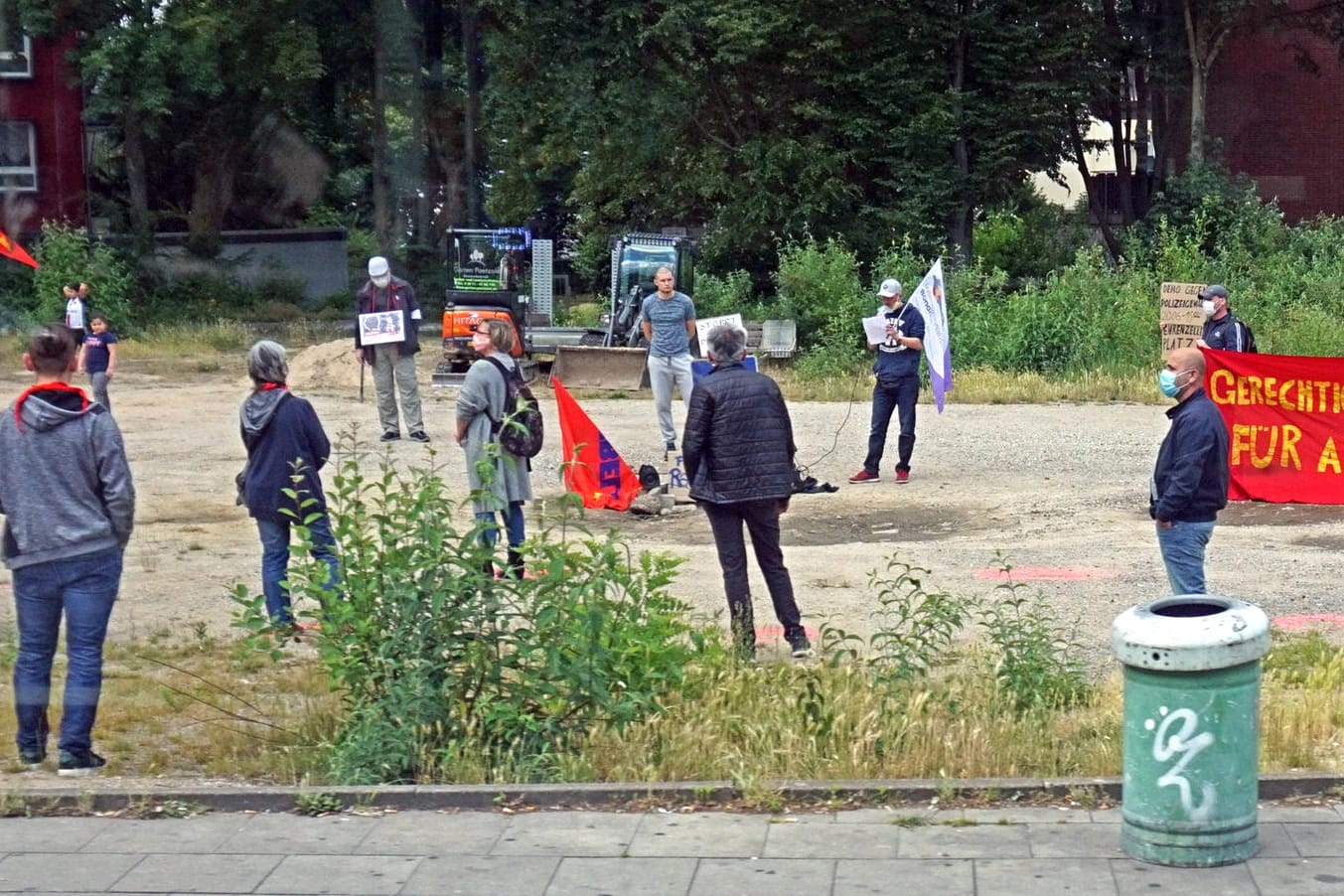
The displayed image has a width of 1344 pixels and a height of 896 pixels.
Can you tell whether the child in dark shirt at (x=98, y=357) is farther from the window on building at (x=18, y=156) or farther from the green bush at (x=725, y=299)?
the window on building at (x=18, y=156)

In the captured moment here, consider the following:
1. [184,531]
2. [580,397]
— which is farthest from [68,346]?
[580,397]

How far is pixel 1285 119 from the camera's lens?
38.8 metres

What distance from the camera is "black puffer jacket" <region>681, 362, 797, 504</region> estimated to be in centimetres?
781

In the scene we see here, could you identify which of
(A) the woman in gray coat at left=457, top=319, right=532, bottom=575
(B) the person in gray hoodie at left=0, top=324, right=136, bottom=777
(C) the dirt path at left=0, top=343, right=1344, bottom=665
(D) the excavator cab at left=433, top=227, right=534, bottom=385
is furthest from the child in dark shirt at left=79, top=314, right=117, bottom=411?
(B) the person in gray hoodie at left=0, top=324, right=136, bottom=777

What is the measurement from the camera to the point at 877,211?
33.2 meters

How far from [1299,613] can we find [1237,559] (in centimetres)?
152

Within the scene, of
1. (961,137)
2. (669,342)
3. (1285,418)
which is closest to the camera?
(1285,418)

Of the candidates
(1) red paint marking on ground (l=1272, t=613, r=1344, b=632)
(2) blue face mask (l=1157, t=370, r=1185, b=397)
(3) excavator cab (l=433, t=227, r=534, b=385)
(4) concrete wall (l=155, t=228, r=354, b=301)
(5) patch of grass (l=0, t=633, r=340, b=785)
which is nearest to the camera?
(5) patch of grass (l=0, t=633, r=340, b=785)

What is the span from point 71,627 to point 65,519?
0.43 meters

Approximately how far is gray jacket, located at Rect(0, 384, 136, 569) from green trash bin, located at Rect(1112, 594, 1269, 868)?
3.77m

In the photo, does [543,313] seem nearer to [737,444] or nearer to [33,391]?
[737,444]

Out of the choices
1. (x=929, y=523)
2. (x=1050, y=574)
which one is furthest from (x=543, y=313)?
(x=1050, y=574)

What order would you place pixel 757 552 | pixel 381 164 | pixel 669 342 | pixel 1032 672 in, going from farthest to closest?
pixel 381 164 → pixel 669 342 → pixel 757 552 → pixel 1032 672

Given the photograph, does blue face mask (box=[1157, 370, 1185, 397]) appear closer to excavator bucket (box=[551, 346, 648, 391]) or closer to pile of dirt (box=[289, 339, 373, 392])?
excavator bucket (box=[551, 346, 648, 391])
